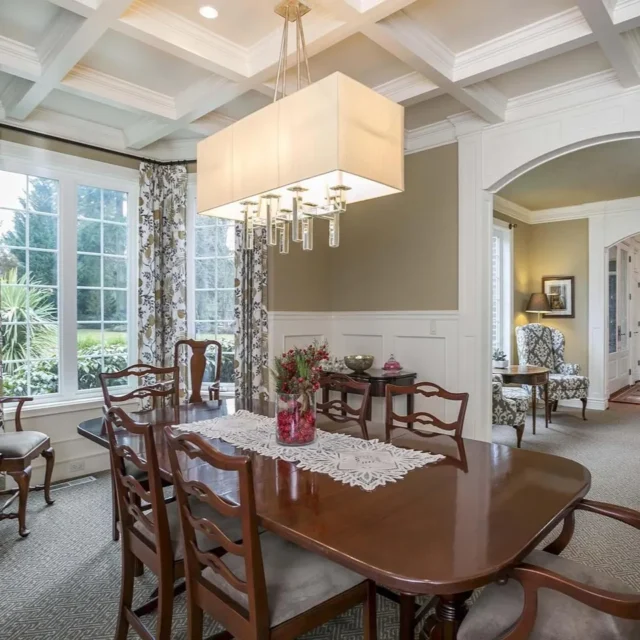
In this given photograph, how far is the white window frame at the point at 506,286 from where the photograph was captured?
676cm

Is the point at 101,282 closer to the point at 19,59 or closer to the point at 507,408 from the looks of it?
the point at 19,59

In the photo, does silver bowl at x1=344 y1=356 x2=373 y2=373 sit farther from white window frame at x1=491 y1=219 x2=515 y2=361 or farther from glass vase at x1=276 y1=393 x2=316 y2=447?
white window frame at x1=491 y1=219 x2=515 y2=361

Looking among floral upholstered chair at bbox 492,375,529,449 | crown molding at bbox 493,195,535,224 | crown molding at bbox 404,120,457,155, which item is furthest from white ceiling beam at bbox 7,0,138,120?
crown molding at bbox 493,195,535,224

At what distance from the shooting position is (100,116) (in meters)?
3.90

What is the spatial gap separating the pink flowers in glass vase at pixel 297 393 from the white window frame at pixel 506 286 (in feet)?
17.7

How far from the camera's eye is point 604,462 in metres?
4.32

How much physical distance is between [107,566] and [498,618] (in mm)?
2106

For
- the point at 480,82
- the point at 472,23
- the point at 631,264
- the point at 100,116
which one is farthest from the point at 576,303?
the point at 100,116


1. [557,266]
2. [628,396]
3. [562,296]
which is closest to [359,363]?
[562,296]

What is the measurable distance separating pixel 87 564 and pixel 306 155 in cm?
241

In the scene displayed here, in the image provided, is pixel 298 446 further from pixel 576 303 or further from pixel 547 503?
pixel 576 303

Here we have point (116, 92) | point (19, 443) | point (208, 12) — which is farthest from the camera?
point (116, 92)

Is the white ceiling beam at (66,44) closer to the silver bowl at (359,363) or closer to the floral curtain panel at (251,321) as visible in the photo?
the floral curtain panel at (251,321)

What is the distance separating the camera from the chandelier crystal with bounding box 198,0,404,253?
1931 mm
